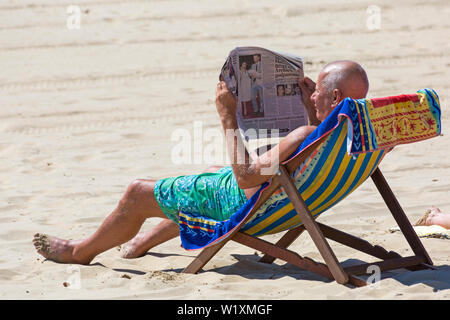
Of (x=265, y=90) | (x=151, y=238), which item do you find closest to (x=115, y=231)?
(x=151, y=238)

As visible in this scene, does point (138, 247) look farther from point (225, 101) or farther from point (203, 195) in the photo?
point (225, 101)

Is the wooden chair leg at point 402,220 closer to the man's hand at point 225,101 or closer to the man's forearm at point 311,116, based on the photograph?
the man's forearm at point 311,116

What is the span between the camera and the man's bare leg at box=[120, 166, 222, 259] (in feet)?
15.3

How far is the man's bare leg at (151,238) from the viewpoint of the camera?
4672 mm

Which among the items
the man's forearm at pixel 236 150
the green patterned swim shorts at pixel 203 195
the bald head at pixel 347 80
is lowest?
the green patterned swim shorts at pixel 203 195

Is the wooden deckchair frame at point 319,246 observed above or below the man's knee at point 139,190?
below

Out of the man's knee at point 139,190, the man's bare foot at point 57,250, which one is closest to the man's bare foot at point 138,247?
the man's bare foot at point 57,250

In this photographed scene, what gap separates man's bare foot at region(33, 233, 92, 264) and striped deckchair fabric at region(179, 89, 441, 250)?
Answer: 2.30 ft

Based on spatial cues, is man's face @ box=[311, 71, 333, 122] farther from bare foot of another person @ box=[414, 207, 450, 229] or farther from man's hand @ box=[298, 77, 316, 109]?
bare foot of another person @ box=[414, 207, 450, 229]

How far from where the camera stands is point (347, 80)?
12.5ft

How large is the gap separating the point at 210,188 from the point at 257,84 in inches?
23.8

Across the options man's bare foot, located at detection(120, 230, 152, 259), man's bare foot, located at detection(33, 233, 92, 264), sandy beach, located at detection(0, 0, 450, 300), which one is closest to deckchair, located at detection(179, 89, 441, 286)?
sandy beach, located at detection(0, 0, 450, 300)
